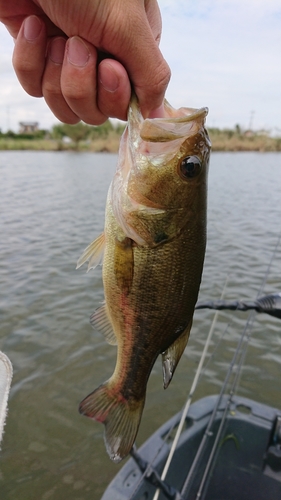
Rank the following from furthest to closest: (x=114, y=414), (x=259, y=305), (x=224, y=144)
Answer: (x=224, y=144), (x=259, y=305), (x=114, y=414)

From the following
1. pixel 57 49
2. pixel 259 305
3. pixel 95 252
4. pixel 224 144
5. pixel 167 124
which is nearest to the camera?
pixel 57 49

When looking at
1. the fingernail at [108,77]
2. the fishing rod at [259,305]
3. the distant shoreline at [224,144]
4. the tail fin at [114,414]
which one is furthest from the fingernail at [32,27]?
the distant shoreline at [224,144]

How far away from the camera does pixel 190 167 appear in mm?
1643

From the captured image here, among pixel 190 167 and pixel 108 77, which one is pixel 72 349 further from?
pixel 108 77

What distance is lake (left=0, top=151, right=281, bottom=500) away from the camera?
14.3 feet

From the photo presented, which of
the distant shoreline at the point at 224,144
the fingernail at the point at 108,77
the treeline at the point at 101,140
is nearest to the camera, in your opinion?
the fingernail at the point at 108,77

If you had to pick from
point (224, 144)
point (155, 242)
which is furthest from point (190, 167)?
point (224, 144)

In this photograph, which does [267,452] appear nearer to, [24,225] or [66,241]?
[66,241]

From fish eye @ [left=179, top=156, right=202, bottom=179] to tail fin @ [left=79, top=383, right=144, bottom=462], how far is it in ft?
3.29

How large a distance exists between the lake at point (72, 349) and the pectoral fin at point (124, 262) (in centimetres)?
340

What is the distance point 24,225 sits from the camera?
11914 mm

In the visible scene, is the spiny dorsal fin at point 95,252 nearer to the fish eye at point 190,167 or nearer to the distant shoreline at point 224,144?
the fish eye at point 190,167

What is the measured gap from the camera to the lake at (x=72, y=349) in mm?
4371

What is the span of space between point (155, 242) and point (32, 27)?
3.02ft
